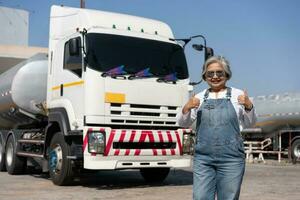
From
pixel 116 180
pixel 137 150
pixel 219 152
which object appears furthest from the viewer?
pixel 116 180

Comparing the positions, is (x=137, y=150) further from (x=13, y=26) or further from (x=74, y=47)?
(x=13, y=26)

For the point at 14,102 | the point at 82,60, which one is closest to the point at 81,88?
the point at 82,60

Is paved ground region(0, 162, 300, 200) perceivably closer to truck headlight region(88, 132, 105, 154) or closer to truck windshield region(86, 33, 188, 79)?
truck headlight region(88, 132, 105, 154)

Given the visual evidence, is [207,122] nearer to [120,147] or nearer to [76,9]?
[120,147]

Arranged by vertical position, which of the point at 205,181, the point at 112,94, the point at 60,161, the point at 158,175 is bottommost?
the point at 158,175

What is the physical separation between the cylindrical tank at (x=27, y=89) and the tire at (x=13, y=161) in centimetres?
80

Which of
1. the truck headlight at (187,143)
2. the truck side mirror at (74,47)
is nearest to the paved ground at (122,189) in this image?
the truck headlight at (187,143)

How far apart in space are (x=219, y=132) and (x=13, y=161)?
10047 millimetres

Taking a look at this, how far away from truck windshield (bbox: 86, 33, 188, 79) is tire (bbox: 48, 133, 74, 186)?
180 cm

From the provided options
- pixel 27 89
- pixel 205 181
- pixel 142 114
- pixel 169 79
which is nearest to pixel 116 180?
pixel 142 114

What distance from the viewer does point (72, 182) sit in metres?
10.4

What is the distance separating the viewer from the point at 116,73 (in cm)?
962

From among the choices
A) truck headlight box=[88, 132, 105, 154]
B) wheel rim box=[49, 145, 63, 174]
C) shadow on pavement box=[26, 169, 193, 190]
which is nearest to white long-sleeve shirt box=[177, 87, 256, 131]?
truck headlight box=[88, 132, 105, 154]

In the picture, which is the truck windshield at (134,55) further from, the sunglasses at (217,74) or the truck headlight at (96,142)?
the sunglasses at (217,74)
